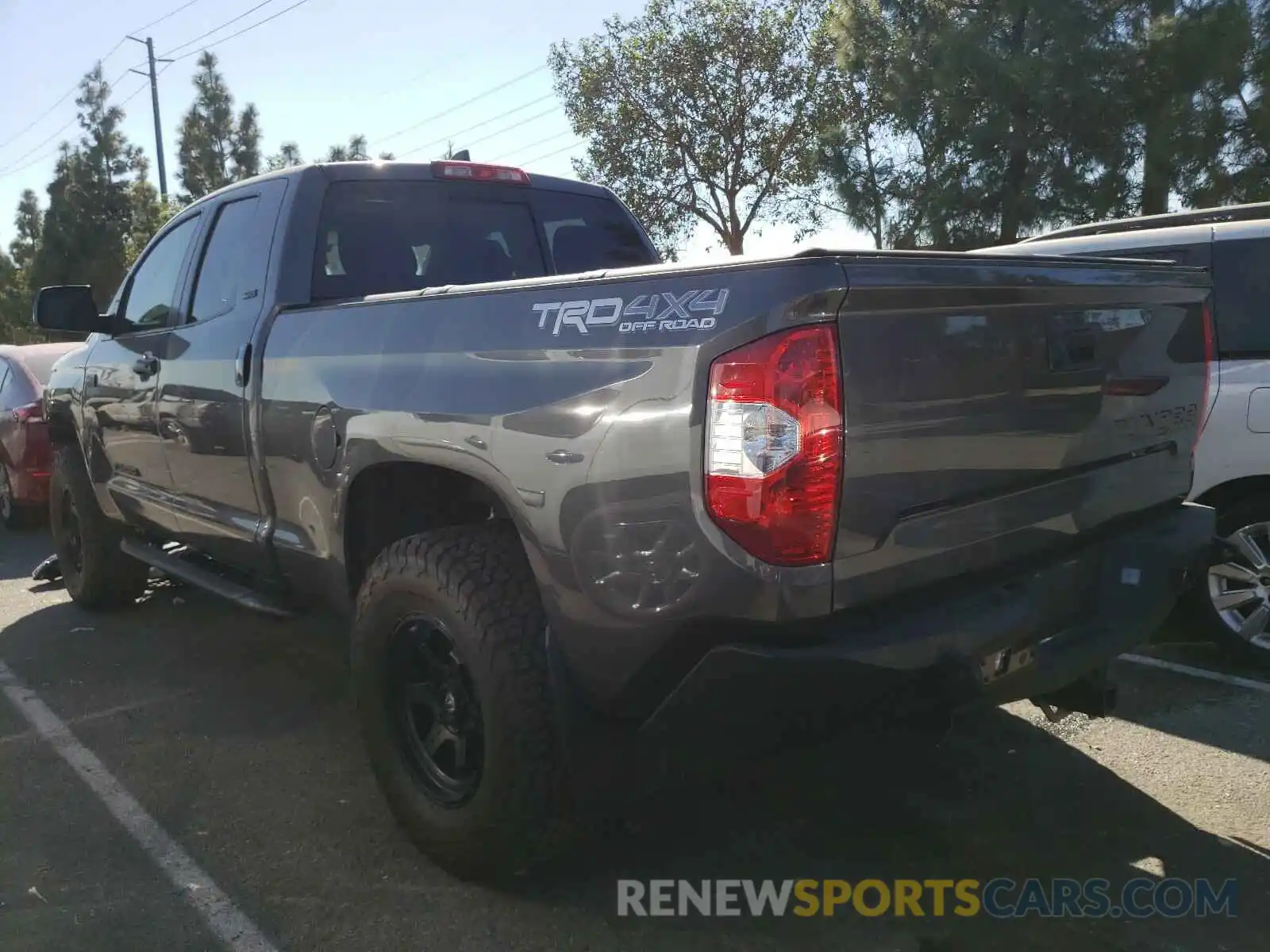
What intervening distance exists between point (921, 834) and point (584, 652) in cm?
136

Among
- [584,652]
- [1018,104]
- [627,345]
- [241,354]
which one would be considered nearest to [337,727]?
[241,354]

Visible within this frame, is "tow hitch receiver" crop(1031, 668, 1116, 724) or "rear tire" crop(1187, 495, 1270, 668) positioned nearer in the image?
"tow hitch receiver" crop(1031, 668, 1116, 724)

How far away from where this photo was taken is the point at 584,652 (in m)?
2.42

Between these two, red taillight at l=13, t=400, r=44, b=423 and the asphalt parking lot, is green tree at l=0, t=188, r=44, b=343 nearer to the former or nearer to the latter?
red taillight at l=13, t=400, r=44, b=423

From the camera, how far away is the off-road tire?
5.57 metres

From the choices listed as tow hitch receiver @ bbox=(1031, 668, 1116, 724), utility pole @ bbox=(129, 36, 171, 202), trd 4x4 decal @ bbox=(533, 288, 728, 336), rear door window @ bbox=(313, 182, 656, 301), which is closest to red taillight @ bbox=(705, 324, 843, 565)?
trd 4x4 decal @ bbox=(533, 288, 728, 336)

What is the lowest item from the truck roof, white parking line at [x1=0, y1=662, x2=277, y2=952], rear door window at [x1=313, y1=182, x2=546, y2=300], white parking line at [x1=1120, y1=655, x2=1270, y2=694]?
white parking line at [x1=0, y1=662, x2=277, y2=952]

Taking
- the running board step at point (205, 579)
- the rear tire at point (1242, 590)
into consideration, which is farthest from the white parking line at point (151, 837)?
the rear tire at point (1242, 590)

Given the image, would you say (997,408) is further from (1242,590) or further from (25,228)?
(25,228)

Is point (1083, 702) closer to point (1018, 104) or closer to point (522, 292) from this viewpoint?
point (522, 292)

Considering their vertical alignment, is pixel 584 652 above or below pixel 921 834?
above

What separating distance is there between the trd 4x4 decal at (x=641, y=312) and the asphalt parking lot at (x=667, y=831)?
1.00 metres

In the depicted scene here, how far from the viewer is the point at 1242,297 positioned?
4484mm

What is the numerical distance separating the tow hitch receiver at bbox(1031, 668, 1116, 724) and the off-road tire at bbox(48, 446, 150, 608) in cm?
454
